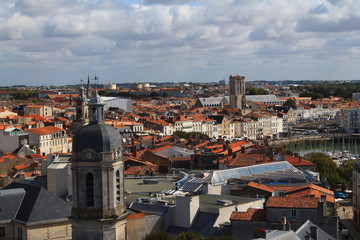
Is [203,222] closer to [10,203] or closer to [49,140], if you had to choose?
[10,203]

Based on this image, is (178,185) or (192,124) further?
(192,124)

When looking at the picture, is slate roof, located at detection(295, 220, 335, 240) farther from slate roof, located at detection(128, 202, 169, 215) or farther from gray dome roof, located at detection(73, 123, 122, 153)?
gray dome roof, located at detection(73, 123, 122, 153)

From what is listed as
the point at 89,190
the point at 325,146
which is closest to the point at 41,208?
the point at 89,190

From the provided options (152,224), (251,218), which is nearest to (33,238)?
(152,224)

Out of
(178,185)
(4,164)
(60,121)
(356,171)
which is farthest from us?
(60,121)

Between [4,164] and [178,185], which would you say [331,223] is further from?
[4,164]

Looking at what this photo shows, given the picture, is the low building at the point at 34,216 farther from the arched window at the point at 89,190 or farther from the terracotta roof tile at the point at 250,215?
the terracotta roof tile at the point at 250,215

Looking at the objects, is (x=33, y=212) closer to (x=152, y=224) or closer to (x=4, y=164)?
(x=152, y=224)

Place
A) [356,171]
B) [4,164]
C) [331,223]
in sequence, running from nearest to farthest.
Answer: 1. [331,223]
2. [356,171]
3. [4,164]
